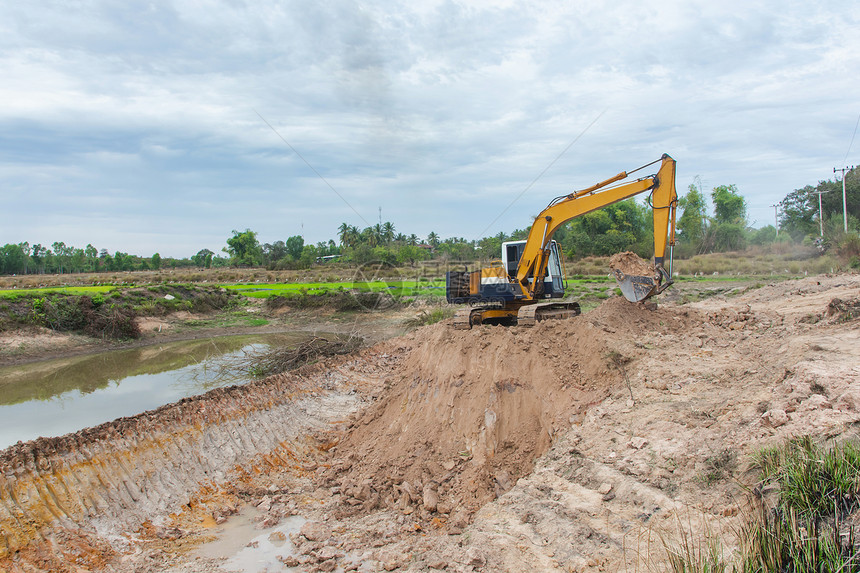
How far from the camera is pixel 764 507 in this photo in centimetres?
404

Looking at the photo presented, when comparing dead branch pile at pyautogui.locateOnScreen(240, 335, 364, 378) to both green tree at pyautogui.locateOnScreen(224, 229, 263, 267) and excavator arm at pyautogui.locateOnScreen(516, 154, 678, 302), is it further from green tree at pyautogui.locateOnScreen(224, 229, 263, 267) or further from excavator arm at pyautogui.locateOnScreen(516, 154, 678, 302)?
green tree at pyautogui.locateOnScreen(224, 229, 263, 267)

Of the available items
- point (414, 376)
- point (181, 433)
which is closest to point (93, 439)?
point (181, 433)

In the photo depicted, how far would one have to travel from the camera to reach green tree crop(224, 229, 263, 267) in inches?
3051

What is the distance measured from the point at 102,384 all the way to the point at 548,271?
14.6 meters

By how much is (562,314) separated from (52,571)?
35.0ft

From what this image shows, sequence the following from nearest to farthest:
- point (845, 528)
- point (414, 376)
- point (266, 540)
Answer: point (845, 528)
point (266, 540)
point (414, 376)

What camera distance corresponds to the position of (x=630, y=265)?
42.5ft

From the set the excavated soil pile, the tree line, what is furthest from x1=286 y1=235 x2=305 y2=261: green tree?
the excavated soil pile

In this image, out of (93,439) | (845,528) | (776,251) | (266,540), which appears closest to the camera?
(845,528)

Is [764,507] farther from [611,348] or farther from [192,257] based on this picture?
[192,257]

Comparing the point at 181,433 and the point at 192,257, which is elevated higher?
the point at 192,257

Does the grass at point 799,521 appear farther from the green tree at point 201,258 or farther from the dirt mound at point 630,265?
the green tree at point 201,258

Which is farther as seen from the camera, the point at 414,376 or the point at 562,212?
the point at 562,212

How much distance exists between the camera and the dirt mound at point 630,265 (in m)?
12.8
